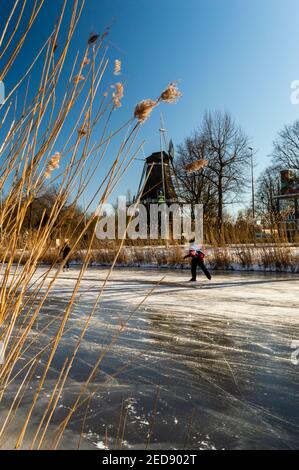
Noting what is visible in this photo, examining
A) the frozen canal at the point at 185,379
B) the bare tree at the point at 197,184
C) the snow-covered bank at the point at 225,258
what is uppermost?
the bare tree at the point at 197,184

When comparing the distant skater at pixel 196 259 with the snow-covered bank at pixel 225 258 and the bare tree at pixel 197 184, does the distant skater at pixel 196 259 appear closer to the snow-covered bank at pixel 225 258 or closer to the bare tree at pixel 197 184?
the snow-covered bank at pixel 225 258

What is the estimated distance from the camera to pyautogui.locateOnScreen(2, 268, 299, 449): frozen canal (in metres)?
1.84

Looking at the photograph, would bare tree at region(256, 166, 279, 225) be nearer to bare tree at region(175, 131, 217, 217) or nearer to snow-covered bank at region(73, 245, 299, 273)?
bare tree at region(175, 131, 217, 217)

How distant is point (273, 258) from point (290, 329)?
794 centimetres

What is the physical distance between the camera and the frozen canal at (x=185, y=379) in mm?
1839

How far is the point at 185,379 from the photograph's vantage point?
8.48ft

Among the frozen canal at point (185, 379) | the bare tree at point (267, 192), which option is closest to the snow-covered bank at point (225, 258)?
the frozen canal at point (185, 379)

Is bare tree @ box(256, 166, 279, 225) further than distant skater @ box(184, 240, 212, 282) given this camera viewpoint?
Yes

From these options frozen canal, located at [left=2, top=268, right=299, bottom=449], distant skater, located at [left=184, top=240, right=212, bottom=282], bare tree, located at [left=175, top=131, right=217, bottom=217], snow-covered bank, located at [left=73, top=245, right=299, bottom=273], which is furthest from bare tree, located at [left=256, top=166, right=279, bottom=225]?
frozen canal, located at [left=2, top=268, right=299, bottom=449]

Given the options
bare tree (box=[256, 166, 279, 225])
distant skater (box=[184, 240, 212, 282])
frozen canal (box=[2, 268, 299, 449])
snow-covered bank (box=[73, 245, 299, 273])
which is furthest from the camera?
bare tree (box=[256, 166, 279, 225])

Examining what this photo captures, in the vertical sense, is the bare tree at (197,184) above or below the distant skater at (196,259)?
above

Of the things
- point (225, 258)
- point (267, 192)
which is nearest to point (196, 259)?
point (225, 258)

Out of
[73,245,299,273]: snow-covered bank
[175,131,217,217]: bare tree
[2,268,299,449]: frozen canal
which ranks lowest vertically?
[2,268,299,449]: frozen canal

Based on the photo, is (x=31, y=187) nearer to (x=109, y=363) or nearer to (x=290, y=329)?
(x=109, y=363)
